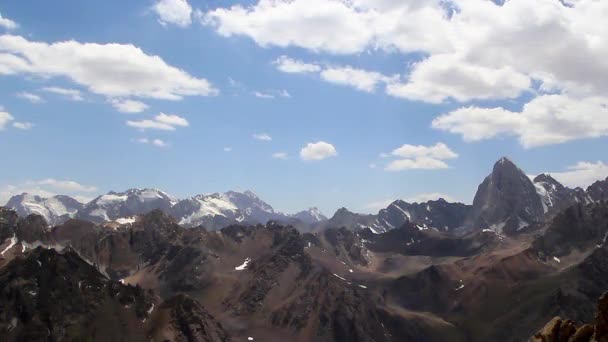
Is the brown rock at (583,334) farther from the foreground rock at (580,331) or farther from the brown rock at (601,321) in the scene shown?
the brown rock at (601,321)

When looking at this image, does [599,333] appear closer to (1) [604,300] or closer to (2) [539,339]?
(1) [604,300]

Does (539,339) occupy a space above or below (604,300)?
below

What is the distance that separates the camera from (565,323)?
2403 inches

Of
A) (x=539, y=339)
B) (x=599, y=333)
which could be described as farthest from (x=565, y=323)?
(x=599, y=333)

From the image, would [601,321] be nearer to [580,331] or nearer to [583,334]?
[583,334]

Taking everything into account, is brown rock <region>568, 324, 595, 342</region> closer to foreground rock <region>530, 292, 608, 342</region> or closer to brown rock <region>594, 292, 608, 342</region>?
foreground rock <region>530, 292, 608, 342</region>

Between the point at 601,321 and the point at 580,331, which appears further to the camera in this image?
the point at 580,331

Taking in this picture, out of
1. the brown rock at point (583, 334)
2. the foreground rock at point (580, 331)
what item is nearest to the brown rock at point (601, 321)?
the foreground rock at point (580, 331)

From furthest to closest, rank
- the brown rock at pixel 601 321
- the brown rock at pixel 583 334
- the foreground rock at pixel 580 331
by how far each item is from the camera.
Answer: the brown rock at pixel 583 334 < the foreground rock at pixel 580 331 < the brown rock at pixel 601 321

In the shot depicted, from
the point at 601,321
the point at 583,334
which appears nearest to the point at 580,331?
the point at 583,334

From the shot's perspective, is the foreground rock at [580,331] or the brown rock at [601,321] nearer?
the brown rock at [601,321]

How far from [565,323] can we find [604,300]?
7.99 m

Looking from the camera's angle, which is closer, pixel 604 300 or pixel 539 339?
pixel 604 300

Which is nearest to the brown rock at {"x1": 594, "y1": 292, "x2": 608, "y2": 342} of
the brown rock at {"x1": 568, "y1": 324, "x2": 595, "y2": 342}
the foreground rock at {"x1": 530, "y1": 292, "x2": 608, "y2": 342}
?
the foreground rock at {"x1": 530, "y1": 292, "x2": 608, "y2": 342}
